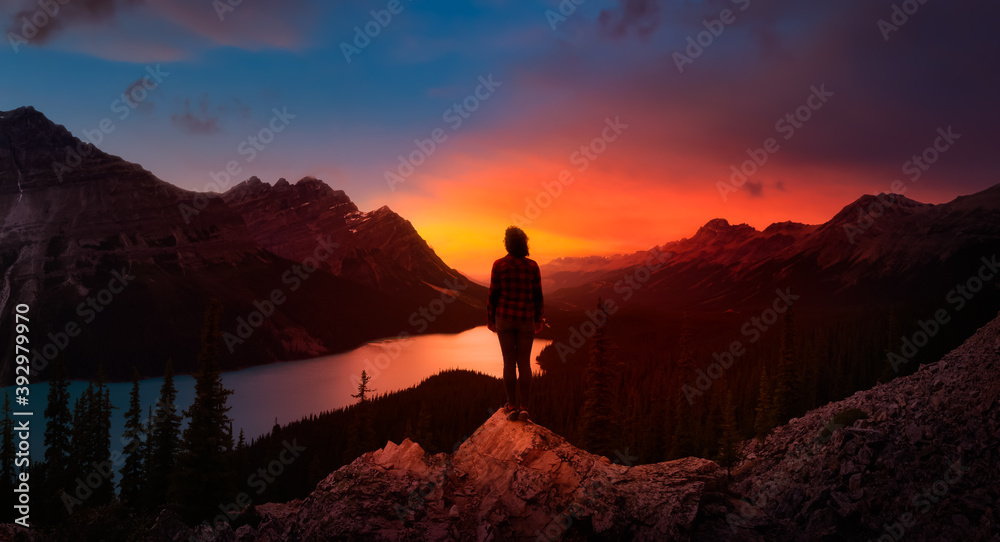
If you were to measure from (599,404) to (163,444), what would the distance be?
2650 centimetres

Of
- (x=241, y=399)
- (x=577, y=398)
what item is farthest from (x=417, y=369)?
(x=577, y=398)

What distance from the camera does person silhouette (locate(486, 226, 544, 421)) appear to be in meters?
9.41

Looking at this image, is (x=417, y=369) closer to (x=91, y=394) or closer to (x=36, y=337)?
(x=91, y=394)

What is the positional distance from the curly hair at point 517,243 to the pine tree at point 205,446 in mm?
18545

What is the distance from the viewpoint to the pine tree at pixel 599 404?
24.7 metres

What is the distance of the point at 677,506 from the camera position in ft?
23.7

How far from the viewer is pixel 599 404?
83.3ft

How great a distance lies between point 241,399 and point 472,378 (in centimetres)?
7583

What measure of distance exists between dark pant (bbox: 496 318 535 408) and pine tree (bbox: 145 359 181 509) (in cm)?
2669

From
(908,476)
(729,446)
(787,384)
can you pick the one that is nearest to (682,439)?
(787,384)
